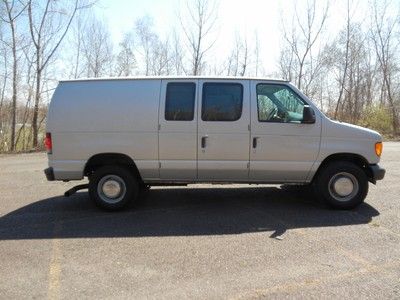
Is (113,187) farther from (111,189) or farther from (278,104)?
(278,104)

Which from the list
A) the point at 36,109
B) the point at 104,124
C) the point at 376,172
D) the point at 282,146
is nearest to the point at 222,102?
the point at 282,146

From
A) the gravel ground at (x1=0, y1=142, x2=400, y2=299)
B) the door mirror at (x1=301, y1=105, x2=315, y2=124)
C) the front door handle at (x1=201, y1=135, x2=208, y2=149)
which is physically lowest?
the gravel ground at (x1=0, y1=142, x2=400, y2=299)

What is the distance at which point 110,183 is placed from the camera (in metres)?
6.96

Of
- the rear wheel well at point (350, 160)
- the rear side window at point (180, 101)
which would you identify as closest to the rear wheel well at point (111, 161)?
the rear side window at point (180, 101)

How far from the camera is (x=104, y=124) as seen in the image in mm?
6793

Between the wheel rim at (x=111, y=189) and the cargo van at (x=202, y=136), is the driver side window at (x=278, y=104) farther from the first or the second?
the wheel rim at (x=111, y=189)

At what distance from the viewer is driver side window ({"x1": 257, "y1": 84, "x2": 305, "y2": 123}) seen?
22.2 feet

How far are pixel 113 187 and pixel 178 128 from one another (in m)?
1.47

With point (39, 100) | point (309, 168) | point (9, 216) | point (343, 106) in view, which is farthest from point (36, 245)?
point (343, 106)

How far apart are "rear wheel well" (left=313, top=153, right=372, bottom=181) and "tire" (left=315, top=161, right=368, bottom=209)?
6 cm

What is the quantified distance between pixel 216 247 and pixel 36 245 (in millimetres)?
2288

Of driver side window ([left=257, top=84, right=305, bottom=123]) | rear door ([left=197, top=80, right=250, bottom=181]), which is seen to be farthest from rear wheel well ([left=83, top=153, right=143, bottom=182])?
driver side window ([left=257, top=84, right=305, bottom=123])

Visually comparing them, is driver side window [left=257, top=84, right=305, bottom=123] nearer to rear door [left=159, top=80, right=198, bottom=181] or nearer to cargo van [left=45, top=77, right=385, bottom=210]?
cargo van [left=45, top=77, right=385, bottom=210]

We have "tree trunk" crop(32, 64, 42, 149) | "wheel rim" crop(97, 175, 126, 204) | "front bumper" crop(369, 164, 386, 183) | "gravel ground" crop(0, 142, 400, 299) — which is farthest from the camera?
"tree trunk" crop(32, 64, 42, 149)
